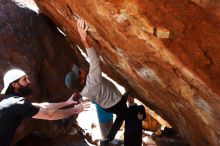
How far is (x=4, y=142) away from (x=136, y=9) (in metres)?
2.56

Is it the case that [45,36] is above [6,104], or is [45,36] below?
above

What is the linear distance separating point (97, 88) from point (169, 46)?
178 centimetres

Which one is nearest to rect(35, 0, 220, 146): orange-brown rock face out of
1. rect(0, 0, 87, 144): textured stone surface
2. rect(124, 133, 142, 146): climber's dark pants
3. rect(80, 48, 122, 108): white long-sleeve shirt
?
rect(80, 48, 122, 108): white long-sleeve shirt

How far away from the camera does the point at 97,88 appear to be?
5953mm

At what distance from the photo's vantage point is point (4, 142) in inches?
197

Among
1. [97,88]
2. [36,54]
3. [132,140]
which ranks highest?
[36,54]

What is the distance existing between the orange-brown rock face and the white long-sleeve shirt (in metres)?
0.39

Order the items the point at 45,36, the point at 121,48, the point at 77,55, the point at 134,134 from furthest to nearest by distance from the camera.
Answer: the point at 77,55, the point at 45,36, the point at 134,134, the point at 121,48

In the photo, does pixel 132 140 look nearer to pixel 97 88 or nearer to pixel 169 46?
pixel 97 88

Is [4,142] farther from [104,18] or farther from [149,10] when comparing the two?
[149,10]

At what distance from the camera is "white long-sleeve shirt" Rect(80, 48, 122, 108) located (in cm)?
567

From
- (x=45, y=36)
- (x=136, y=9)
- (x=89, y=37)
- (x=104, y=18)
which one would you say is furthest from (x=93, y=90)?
(x=45, y=36)

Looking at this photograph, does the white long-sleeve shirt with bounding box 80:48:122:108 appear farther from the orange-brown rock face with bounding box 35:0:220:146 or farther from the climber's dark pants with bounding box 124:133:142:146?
the climber's dark pants with bounding box 124:133:142:146

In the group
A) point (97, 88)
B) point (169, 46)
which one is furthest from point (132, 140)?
point (169, 46)
